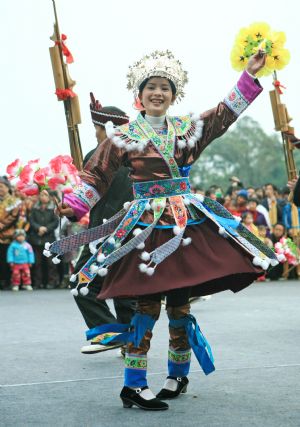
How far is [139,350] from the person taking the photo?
518 centimetres

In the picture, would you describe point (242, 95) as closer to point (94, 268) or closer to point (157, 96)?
point (157, 96)

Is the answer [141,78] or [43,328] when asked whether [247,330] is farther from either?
[141,78]

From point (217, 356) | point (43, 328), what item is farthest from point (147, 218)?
point (43, 328)

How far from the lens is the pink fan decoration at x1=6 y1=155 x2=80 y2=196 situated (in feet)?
19.1

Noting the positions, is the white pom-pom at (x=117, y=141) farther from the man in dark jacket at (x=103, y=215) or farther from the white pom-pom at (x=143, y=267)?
the man in dark jacket at (x=103, y=215)

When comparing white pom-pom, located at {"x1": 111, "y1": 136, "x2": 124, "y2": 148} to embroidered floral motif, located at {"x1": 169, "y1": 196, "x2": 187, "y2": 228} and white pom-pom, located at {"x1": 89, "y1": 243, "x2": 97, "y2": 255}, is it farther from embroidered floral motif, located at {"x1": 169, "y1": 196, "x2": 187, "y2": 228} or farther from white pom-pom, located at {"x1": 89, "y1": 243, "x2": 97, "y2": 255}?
white pom-pom, located at {"x1": 89, "y1": 243, "x2": 97, "y2": 255}

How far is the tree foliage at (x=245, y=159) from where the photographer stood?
96250 mm

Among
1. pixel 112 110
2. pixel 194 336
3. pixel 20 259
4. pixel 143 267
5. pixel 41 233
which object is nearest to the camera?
pixel 143 267

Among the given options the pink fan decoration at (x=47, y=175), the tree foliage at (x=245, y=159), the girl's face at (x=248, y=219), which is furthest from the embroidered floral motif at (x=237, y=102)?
the tree foliage at (x=245, y=159)

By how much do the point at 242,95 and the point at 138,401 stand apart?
1734 mm

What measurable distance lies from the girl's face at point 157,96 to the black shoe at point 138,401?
152 cm

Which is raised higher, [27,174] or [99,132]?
[99,132]

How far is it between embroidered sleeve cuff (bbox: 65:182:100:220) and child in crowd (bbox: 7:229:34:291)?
1026 centimetres

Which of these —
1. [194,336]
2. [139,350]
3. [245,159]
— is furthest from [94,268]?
[245,159]
